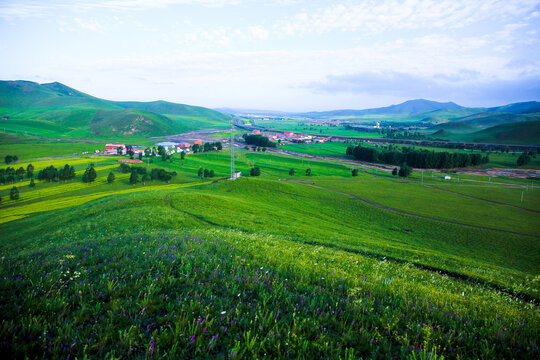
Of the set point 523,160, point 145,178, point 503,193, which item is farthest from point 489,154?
point 145,178

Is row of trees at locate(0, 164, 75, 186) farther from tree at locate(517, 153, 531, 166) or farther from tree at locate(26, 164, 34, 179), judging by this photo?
tree at locate(517, 153, 531, 166)

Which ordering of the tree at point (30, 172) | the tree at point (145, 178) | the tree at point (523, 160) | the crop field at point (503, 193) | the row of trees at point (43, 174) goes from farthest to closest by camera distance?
the tree at point (523, 160), the tree at point (30, 172), the tree at point (145, 178), the row of trees at point (43, 174), the crop field at point (503, 193)

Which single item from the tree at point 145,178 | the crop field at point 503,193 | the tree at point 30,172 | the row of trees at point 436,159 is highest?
the row of trees at point 436,159

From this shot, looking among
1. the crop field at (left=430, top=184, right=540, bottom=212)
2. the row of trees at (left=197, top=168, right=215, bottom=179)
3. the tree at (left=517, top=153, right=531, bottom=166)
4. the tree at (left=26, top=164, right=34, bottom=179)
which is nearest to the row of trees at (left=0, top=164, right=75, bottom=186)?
the tree at (left=26, top=164, right=34, bottom=179)

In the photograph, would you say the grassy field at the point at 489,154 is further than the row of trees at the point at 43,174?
Yes

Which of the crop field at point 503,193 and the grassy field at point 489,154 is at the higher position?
the grassy field at point 489,154

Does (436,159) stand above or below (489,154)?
below

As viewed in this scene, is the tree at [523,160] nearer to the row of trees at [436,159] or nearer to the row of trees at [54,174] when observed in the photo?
the row of trees at [436,159]

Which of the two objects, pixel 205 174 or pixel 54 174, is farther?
pixel 205 174

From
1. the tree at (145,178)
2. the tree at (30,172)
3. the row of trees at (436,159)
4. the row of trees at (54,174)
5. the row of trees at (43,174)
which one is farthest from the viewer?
the row of trees at (436,159)

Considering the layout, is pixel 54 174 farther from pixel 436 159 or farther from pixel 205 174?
pixel 436 159

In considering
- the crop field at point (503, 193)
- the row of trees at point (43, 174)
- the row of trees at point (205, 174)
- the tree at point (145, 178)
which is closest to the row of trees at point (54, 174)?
the row of trees at point (43, 174)

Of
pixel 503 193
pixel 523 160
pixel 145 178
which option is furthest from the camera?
pixel 523 160

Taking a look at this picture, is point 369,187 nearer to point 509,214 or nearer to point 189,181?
point 509,214
